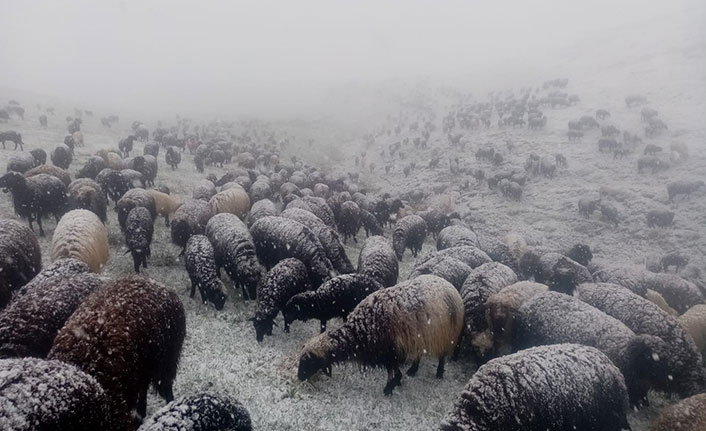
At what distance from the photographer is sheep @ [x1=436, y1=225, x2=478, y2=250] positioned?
15700mm

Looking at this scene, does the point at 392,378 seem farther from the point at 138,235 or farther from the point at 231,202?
the point at 231,202

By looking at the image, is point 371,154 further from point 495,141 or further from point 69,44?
point 69,44

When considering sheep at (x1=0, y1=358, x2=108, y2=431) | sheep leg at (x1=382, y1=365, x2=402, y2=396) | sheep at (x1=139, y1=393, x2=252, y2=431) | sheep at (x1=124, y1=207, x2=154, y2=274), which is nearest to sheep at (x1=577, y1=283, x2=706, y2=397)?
sheep leg at (x1=382, y1=365, x2=402, y2=396)

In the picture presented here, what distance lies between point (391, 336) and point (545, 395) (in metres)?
2.96

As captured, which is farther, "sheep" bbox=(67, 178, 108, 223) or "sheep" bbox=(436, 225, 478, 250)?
"sheep" bbox=(436, 225, 478, 250)

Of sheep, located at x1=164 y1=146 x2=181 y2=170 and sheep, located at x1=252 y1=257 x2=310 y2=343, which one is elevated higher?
sheep, located at x1=164 y1=146 x2=181 y2=170

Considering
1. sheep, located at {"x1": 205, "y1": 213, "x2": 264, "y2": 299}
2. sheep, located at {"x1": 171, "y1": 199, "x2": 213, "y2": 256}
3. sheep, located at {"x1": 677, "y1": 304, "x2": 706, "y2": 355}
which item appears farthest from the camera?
sheep, located at {"x1": 171, "y1": 199, "x2": 213, "y2": 256}

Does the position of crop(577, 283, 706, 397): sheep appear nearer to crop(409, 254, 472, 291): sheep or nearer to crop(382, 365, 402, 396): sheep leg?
crop(409, 254, 472, 291): sheep

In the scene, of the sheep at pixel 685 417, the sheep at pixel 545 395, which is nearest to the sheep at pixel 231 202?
the sheep at pixel 545 395

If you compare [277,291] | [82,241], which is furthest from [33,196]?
[277,291]

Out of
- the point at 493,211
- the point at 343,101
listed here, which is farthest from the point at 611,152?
the point at 343,101

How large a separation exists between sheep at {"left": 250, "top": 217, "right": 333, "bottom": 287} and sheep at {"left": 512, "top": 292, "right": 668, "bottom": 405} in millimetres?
5611

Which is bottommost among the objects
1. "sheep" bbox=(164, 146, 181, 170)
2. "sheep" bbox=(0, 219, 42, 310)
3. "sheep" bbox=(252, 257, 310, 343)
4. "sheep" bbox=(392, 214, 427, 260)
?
"sheep" bbox=(392, 214, 427, 260)

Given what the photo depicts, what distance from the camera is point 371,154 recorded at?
147 ft
